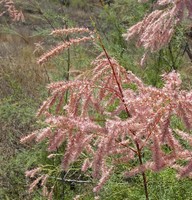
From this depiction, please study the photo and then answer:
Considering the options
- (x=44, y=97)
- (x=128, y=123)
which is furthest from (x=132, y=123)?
(x=44, y=97)

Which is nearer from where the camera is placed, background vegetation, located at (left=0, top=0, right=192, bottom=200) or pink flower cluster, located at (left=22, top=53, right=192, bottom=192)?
pink flower cluster, located at (left=22, top=53, right=192, bottom=192)

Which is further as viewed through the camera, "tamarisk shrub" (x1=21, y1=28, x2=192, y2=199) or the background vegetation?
the background vegetation

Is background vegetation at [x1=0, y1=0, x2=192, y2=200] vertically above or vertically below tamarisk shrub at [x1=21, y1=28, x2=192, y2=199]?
below

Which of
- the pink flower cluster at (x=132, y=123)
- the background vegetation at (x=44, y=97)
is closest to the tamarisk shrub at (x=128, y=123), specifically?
the pink flower cluster at (x=132, y=123)

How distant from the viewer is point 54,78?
5512 mm

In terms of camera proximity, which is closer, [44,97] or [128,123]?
[128,123]

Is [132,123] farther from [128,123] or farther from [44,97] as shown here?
[44,97]

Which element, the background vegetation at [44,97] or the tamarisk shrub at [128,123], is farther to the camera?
the background vegetation at [44,97]

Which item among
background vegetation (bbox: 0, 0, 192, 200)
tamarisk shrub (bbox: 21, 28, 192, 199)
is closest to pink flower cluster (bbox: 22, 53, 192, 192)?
tamarisk shrub (bbox: 21, 28, 192, 199)

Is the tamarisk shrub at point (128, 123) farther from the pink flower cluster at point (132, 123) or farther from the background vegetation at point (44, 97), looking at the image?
the background vegetation at point (44, 97)

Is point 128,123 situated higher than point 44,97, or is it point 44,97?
point 128,123

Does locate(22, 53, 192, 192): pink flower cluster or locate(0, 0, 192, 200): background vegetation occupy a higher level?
locate(22, 53, 192, 192): pink flower cluster

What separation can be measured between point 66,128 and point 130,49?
5338 millimetres

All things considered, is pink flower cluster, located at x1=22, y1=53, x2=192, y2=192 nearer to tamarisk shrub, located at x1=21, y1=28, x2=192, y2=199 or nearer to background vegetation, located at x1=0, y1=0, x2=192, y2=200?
tamarisk shrub, located at x1=21, y1=28, x2=192, y2=199
